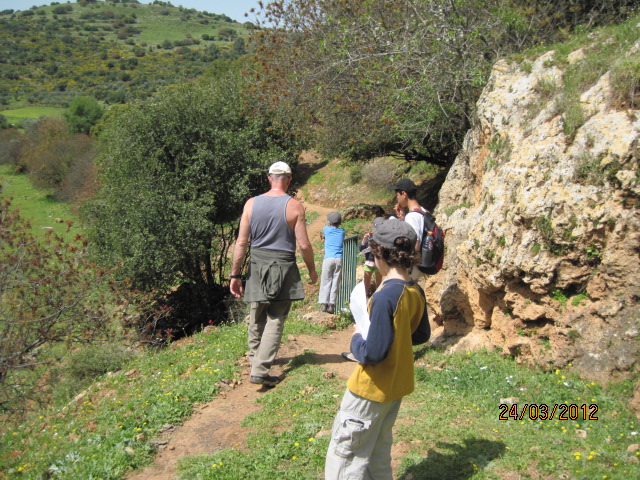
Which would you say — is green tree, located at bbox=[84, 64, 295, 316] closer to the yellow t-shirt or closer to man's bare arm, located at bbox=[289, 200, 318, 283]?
man's bare arm, located at bbox=[289, 200, 318, 283]

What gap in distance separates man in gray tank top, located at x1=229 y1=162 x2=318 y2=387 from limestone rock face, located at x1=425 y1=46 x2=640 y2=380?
5.95 ft

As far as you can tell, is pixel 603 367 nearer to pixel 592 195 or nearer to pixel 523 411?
pixel 523 411

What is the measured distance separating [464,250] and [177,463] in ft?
11.1

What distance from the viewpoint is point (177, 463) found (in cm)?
423

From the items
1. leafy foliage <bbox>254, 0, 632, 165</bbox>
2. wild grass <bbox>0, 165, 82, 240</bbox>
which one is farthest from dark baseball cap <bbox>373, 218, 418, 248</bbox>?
wild grass <bbox>0, 165, 82, 240</bbox>

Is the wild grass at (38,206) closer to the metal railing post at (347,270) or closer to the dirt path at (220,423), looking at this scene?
the metal railing post at (347,270)

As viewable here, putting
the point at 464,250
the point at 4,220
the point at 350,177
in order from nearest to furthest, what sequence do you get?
the point at 464,250 → the point at 4,220 → the point at 350,177

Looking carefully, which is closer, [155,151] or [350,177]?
[155,151]

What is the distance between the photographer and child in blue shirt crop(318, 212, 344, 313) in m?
7.85

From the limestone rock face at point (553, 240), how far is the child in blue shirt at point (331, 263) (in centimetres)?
201

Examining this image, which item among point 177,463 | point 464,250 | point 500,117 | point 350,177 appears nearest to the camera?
point 177,463

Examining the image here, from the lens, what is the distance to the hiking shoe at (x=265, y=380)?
536 cm

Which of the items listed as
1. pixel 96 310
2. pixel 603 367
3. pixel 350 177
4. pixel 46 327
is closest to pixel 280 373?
pixel 603 367
